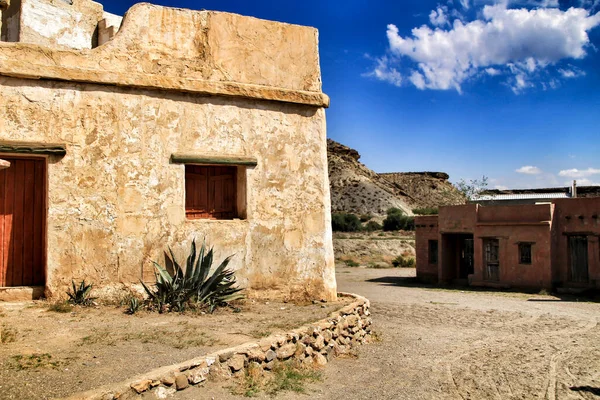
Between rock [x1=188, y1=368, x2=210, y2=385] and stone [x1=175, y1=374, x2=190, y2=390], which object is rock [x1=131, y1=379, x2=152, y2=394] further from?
rock [x1=188, y1=368, x2=210, y2=385]

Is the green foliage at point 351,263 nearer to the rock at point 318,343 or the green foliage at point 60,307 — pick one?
the rock at point 318,343

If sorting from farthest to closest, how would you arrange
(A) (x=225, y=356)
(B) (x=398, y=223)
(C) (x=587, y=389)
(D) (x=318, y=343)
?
(B) (x=398, y=223) → (D) (x=318, y=343) → (C) (x=587, y=389) → (A) (x=225, y=356)

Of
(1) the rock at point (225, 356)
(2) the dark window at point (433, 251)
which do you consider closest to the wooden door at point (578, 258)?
(2) the dark window at point (433, 251)

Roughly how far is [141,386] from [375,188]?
59.3 meters

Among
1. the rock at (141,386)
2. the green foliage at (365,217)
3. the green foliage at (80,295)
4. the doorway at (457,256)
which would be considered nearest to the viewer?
the rock at (141,386)

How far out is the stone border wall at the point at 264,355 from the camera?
4.75 m

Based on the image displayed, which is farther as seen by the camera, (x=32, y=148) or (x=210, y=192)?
(x=210, y=192)

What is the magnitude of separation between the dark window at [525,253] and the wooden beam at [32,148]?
51.2 ft

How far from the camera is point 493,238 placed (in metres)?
19.4

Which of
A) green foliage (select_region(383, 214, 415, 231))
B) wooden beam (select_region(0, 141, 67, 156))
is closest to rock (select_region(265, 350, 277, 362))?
wooden beam (select_region(0, 141, 67, 156))

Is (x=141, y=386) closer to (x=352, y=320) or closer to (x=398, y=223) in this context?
(x=352, y=320)

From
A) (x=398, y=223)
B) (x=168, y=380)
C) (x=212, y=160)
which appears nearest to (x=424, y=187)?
(x=398, y=223)

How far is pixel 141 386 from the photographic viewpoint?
473cm

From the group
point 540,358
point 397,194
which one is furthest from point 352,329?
point 397,194
